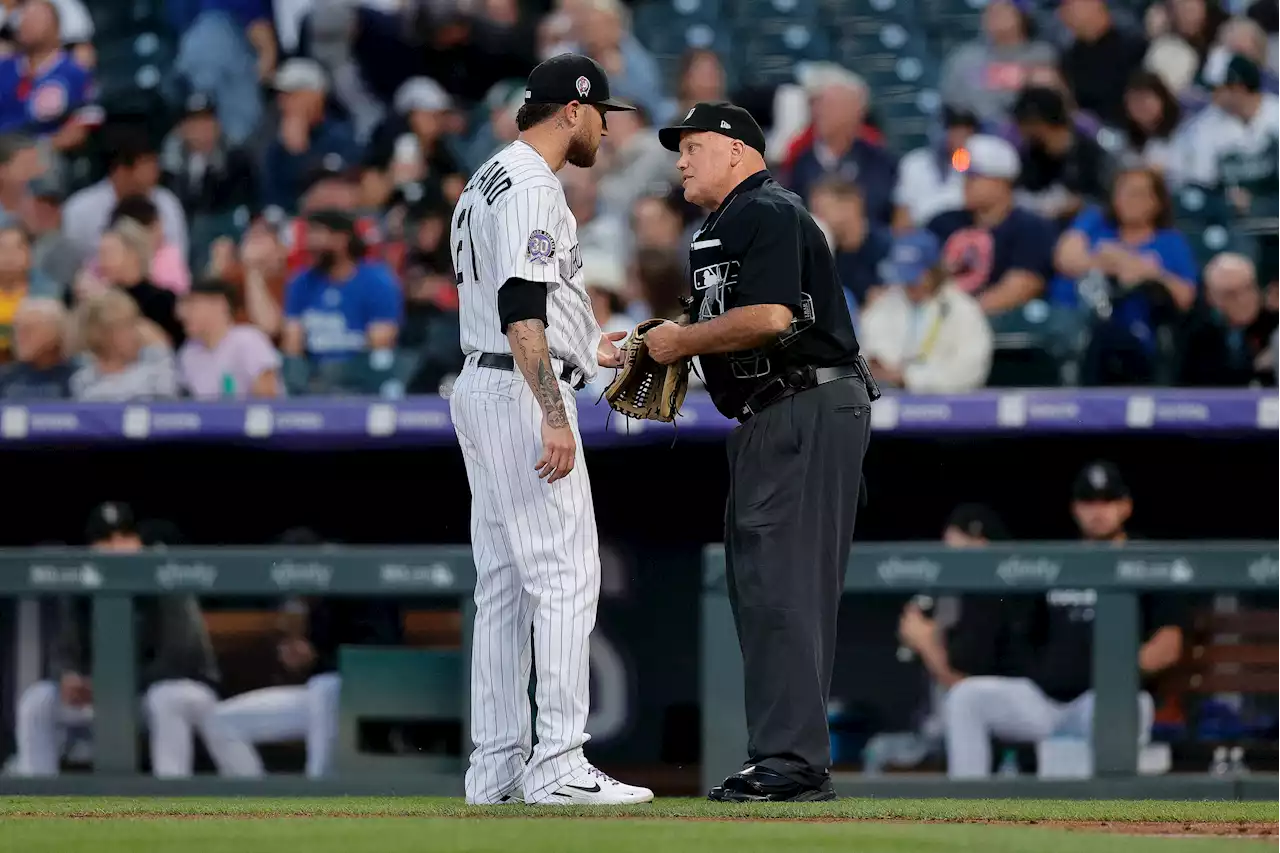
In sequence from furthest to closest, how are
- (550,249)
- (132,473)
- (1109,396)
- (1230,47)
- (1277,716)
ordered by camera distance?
1. (1230,47)
2. (132,473)
3. (1109,396)
4. (1277,716)
5. (550,249)

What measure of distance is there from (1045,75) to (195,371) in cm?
450

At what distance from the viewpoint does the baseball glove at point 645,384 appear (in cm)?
534

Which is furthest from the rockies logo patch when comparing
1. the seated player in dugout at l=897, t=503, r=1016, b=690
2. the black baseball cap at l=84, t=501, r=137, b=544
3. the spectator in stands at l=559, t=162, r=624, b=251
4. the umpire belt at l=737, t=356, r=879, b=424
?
the spectator in stands at l=559, t=162, r=624, b=251

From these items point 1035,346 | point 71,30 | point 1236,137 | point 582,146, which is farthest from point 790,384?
point 71,30

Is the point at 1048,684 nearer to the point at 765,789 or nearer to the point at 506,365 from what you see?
the point at 765,789

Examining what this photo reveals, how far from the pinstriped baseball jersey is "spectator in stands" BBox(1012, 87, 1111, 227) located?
16.5 feet

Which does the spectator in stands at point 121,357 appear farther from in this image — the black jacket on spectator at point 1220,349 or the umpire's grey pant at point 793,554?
the umpire's grey pant at point 793,554

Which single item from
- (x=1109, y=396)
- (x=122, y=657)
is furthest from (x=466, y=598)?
(x=1109, y=396)

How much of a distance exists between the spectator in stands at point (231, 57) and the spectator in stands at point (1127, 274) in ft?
15.4

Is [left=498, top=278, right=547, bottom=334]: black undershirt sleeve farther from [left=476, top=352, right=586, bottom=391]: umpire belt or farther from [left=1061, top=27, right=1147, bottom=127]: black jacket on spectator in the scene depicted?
[left=1061, top=27, right=1147, bottom=127]: black jacket on spectator

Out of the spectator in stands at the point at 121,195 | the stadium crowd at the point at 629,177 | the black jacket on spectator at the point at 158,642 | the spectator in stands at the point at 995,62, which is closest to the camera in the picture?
the black jacket on spectator at the point at 158,642

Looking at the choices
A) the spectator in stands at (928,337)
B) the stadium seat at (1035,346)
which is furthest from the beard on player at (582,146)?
the stadium seat at (1035,346)

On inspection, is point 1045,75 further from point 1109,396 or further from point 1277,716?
point 1277,716

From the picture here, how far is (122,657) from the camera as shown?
306 inches
